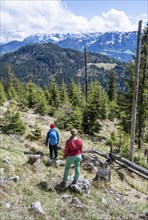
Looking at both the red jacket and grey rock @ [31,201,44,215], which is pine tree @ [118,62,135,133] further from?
grey rock @ [31,201,44,215]

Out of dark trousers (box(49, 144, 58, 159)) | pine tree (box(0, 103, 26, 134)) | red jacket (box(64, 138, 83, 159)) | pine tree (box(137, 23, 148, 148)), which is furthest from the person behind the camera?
pine tree (box(137, 23, 148, 148))

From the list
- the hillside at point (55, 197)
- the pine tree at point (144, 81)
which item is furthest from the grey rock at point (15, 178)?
the pine tree at point (144, 81)

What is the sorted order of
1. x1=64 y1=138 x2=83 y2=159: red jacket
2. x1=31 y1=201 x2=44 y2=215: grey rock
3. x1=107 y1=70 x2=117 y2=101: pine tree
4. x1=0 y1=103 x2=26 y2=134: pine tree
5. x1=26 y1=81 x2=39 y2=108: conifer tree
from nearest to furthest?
x1=31 y1=201 x2=44 y2=215: grey rock < x1=64 y1=138 x2=83 y2=159: red jacket < x1=0 y1=103 x2=26 y2=134: pine tree < x1=26 y1=81 x2=39 y2=108: conifer tree < x1=107 y1=70 x2=117 y2=101: pine tree

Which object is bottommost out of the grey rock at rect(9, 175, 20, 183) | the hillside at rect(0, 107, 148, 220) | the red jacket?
the hillside at rect(0, 107, 148, 220)

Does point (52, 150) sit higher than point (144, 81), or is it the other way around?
point (144, 81)

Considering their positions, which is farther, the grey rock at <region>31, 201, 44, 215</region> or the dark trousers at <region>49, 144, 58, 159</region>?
the dark trousers at <region>49, 144, 58, 159</region>

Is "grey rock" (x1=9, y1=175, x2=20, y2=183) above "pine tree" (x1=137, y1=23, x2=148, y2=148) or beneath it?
beneath

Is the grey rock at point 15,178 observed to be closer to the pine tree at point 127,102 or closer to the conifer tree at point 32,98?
the pine tree at point 127,102

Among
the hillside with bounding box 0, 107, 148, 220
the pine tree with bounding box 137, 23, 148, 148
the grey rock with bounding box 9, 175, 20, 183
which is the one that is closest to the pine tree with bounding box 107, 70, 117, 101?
the pine tree with bounding box 137, 23, 148, 148

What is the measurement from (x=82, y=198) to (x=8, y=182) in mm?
2896

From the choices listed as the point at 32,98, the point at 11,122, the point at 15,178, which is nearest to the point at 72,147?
the point at 15,178

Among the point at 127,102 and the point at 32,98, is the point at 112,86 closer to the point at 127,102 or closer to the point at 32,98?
the point at 32,98

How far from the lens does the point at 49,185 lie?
11.0m

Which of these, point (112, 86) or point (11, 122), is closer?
point (11, 122)
